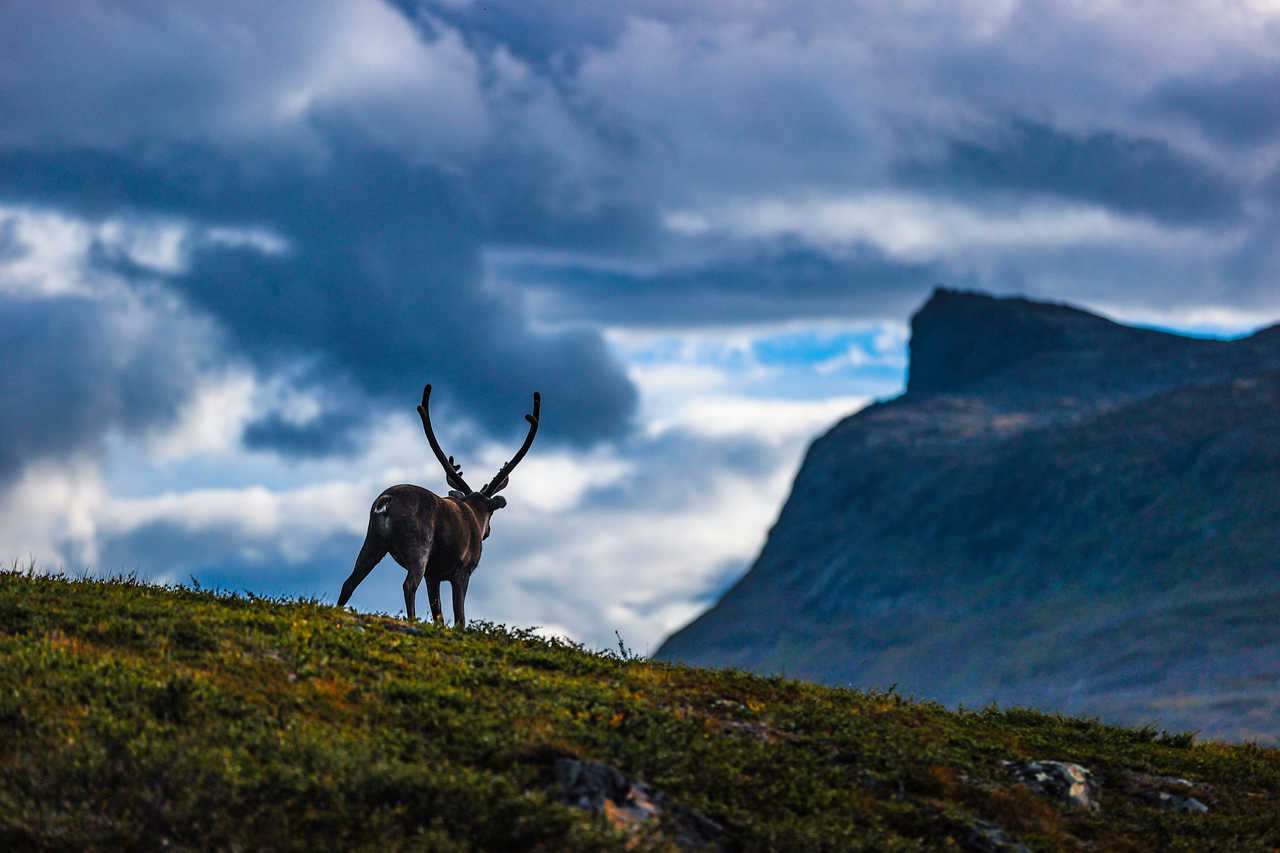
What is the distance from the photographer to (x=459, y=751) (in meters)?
18.7

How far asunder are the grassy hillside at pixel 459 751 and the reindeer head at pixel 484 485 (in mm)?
6860

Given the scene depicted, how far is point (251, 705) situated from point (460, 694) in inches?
107

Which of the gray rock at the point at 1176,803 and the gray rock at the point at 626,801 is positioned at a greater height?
the gray rock at the point at 626,801

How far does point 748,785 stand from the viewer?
19531mm

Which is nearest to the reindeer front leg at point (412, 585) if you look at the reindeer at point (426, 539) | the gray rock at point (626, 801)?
the reindeer at point (426, 539)

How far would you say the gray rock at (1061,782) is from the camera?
21.9 meters

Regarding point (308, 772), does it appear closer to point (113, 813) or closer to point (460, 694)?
point (113, 813)

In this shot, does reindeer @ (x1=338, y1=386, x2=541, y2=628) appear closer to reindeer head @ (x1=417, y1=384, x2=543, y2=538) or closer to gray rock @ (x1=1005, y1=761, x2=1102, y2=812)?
reindeer head @ (x1=417, y1=384, x2=543, y2=538)

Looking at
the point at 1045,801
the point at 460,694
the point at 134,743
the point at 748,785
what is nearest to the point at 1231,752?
the point at 1045,801

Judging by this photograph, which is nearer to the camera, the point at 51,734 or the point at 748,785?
the point at 51,734

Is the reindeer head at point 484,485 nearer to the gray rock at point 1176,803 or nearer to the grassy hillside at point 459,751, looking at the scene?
the grassy hillside at point 459,751

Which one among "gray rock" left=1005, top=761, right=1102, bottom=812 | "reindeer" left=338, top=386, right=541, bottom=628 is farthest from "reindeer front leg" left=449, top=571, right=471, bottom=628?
"gray rock" left=1005, top=761, right=1102, bottom=812

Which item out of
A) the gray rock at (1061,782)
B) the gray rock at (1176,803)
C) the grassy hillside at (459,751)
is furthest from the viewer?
the gray rock at (1176,803)

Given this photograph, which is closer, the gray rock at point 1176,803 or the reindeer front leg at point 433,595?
the gray rock at point 1176,803
